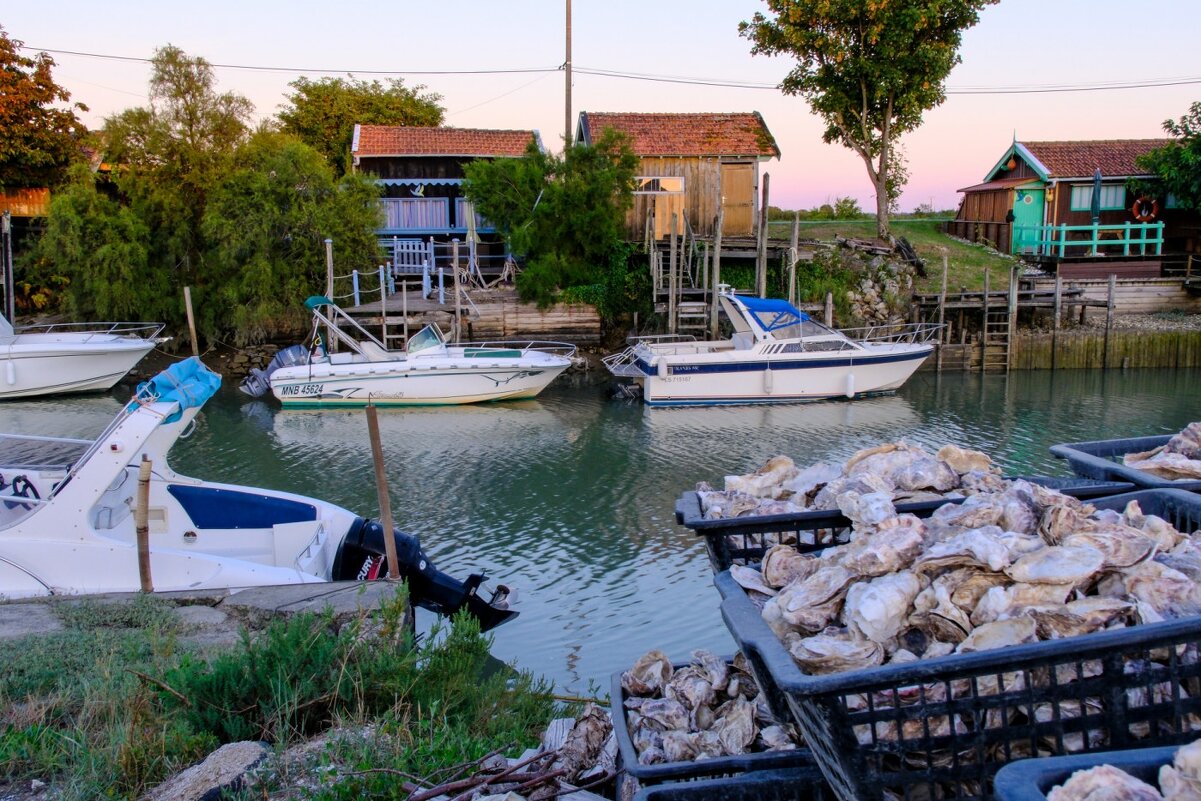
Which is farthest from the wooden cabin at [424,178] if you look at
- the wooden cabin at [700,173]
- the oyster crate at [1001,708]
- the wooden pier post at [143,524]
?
the oyster crate at [1001,708]

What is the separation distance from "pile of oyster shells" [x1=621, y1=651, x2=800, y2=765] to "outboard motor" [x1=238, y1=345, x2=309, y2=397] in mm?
19047

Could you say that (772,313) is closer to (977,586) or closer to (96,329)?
(96,329)

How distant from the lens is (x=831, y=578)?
3260 millimetres

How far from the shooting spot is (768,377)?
21641 mm

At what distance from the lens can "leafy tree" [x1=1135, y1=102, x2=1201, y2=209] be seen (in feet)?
94.3

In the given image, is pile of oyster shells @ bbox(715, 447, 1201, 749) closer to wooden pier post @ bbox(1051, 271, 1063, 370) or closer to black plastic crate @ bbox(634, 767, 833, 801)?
black plastic crate @ bbox(634, 767, 833, 801)

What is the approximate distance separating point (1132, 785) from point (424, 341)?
66.6 ft

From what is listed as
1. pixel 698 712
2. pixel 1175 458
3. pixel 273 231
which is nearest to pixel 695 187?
pixel 273 231

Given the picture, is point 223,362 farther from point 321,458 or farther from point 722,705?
point 722,705

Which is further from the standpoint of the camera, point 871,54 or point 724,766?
point 871,54

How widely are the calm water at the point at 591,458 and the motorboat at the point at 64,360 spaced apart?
45 centimetres

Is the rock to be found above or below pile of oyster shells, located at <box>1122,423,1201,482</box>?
below

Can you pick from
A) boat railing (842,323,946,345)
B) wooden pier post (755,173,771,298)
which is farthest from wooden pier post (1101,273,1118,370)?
wooden pier post (755,173,771,298)

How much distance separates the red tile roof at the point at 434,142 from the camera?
2973 centimetres
